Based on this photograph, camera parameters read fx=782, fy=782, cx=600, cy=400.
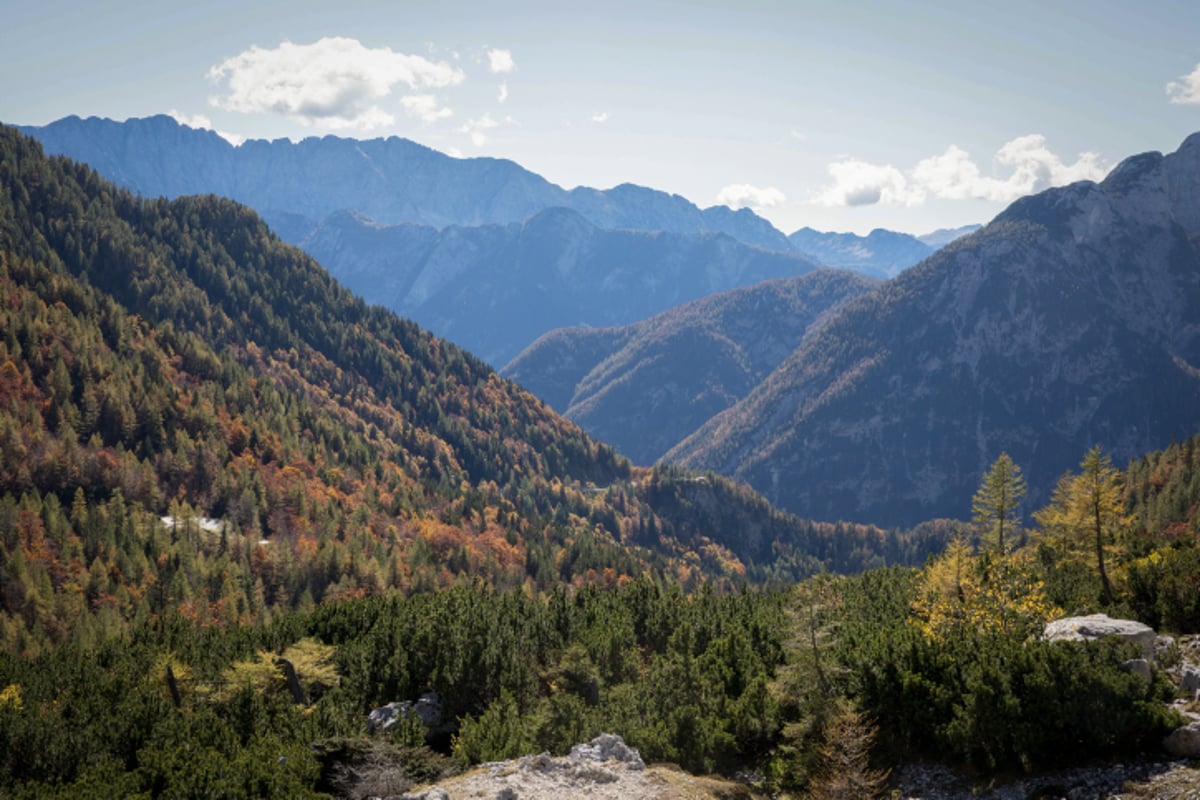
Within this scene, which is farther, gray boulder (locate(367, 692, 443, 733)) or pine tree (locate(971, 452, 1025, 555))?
pine tree (locate(971, 452, 1025, 555))

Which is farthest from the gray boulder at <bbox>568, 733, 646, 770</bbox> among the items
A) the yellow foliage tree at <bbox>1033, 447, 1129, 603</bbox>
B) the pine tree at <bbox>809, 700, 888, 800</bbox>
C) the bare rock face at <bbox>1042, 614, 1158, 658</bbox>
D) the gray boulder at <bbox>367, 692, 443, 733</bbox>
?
the yellow foliage tree at <bbox>1033, 447, 1129, 603</bbox>

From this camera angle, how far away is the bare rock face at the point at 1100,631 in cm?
3844

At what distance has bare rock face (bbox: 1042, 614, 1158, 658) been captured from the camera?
3844cm

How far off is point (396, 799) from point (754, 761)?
1947 cm

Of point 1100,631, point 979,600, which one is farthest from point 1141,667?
point 979,600

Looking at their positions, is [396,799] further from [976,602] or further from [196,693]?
[976,602]

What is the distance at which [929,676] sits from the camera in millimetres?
39250

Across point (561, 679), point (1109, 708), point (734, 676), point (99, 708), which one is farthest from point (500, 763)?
point (99, 708)

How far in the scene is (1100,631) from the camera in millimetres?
39125

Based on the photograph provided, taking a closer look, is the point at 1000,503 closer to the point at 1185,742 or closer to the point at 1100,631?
the point at 1100,631

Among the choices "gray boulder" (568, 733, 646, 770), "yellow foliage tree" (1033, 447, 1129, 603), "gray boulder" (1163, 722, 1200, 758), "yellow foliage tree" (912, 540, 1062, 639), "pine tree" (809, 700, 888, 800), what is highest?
"yellow foliage tree" (1033, 447, 1129, 603)

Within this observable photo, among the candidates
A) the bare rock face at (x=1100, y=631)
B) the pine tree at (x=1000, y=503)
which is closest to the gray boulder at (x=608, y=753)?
the bare rock face at (x=1100, y=631)

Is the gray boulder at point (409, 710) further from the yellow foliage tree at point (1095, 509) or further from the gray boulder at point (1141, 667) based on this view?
the yellow foliage tree at point (1095, 509)

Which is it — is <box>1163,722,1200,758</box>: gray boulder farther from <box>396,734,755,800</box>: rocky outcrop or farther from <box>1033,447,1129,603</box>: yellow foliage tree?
<box>1033,447,1129,603</box>: yellow foliage tree
